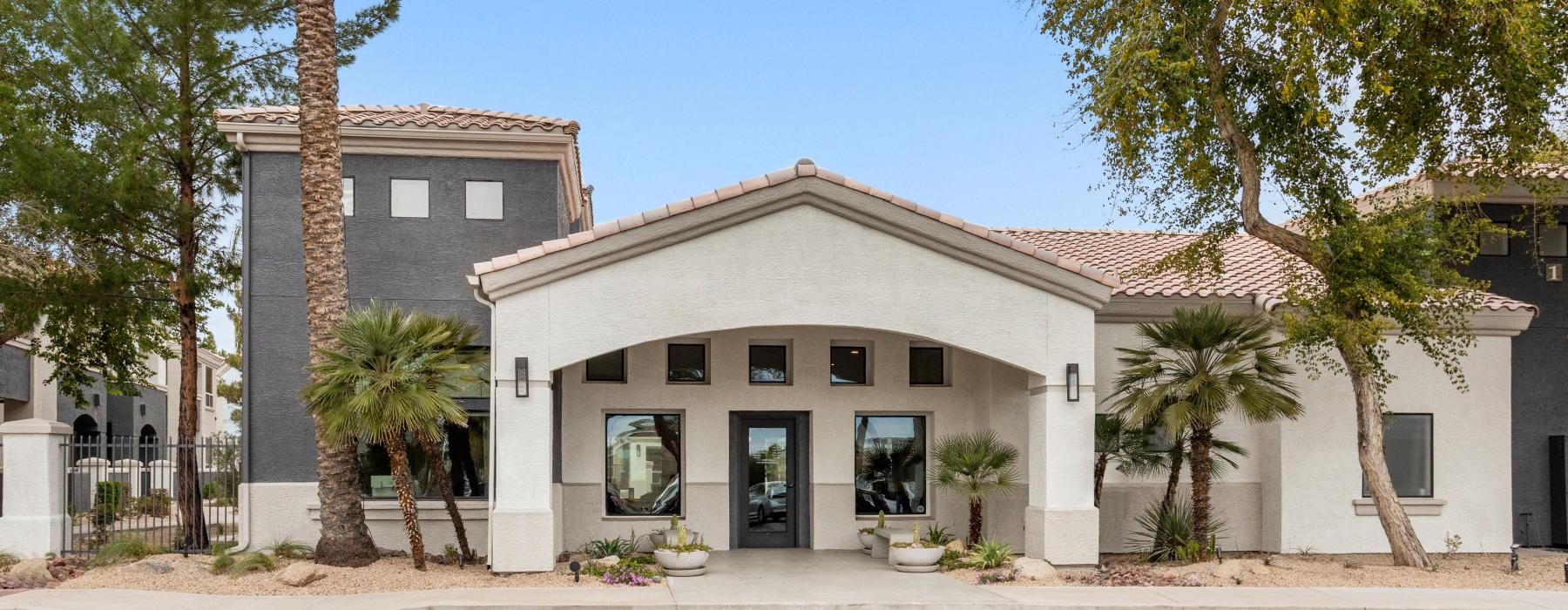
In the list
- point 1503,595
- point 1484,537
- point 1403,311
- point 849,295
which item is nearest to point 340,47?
point 849,295

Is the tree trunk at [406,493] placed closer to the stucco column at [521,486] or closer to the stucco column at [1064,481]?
the stucco column at [521,486]

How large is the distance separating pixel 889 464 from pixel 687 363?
3.57 m

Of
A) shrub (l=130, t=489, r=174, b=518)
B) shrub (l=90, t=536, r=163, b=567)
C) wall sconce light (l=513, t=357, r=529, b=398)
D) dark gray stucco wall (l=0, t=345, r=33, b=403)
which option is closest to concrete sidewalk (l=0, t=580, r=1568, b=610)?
shrub (l=90, t=536, r=163, b=567)

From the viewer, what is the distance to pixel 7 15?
58.9 ft

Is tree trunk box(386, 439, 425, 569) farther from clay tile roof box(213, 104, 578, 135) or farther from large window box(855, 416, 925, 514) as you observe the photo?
large window box(855, 416, 925, 514)

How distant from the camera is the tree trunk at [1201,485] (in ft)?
50.4

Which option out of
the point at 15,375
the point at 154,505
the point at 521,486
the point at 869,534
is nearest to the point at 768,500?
the point at 869,534

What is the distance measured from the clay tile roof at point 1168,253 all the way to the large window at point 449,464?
31.5 feet

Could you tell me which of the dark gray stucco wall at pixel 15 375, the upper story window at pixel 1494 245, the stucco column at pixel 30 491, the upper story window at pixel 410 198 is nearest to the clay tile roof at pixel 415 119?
the upper story window at pixel 410 198

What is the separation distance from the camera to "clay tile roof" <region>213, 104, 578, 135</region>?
1625 centimetres

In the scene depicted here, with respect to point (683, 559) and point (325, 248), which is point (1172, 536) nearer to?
point (683, 559)

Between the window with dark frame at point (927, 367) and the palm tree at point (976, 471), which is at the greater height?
the window with dark frame at point (927, 367)

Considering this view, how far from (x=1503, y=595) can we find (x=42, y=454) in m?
18.3

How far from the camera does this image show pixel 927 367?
18.2 meters
